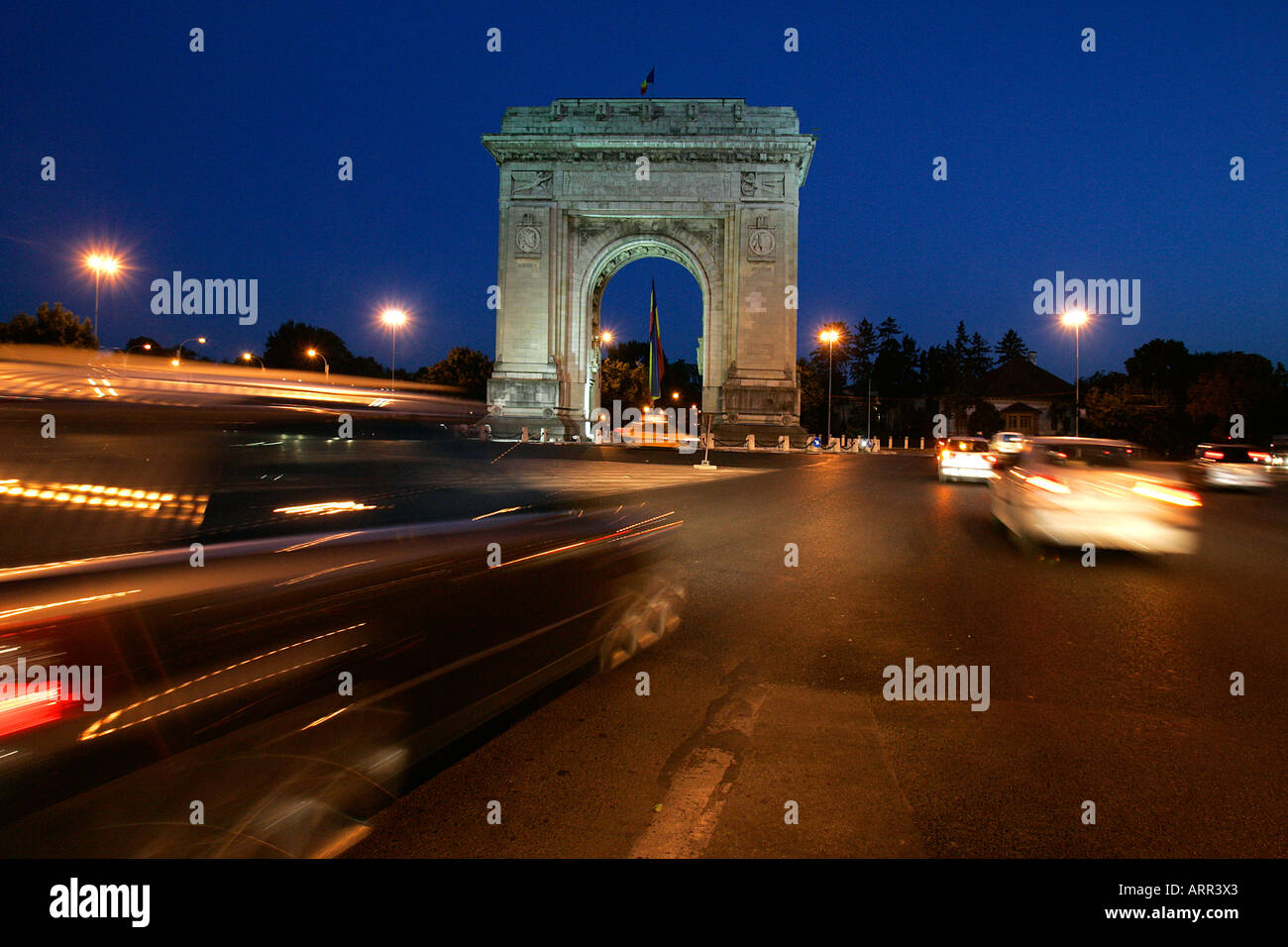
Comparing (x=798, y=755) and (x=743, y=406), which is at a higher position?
(x=743, y=406)

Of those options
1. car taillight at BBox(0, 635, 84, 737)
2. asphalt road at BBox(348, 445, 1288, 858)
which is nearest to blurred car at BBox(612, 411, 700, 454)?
asphalt road at BBox(348, 445, 1288, 858)

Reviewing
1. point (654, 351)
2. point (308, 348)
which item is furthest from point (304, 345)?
point (654, 351)

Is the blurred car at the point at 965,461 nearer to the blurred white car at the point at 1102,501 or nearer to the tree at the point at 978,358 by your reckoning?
the blurred white car at the point at 1102,501

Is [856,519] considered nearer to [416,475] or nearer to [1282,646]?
[1282,646]

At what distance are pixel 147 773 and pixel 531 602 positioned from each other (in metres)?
3.60

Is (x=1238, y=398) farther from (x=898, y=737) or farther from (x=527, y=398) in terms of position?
(x=898, y=737)

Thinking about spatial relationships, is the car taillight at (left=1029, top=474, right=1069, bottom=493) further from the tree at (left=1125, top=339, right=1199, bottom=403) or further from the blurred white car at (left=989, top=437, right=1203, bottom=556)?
the tree at (left=1125, top=339, right=1199, bottom=403)

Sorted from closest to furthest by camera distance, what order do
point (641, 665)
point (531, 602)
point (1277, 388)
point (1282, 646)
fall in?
point (641, 665)
point (1282, 646)
point (531, 602)
point (1277, 388)

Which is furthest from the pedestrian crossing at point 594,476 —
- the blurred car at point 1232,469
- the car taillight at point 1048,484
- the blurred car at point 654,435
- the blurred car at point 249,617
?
the blurred car at point 1232,469

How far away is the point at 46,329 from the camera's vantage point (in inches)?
527

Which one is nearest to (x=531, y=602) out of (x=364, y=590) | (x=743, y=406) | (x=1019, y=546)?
(x=364, y=590)

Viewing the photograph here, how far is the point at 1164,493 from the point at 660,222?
115 feet
